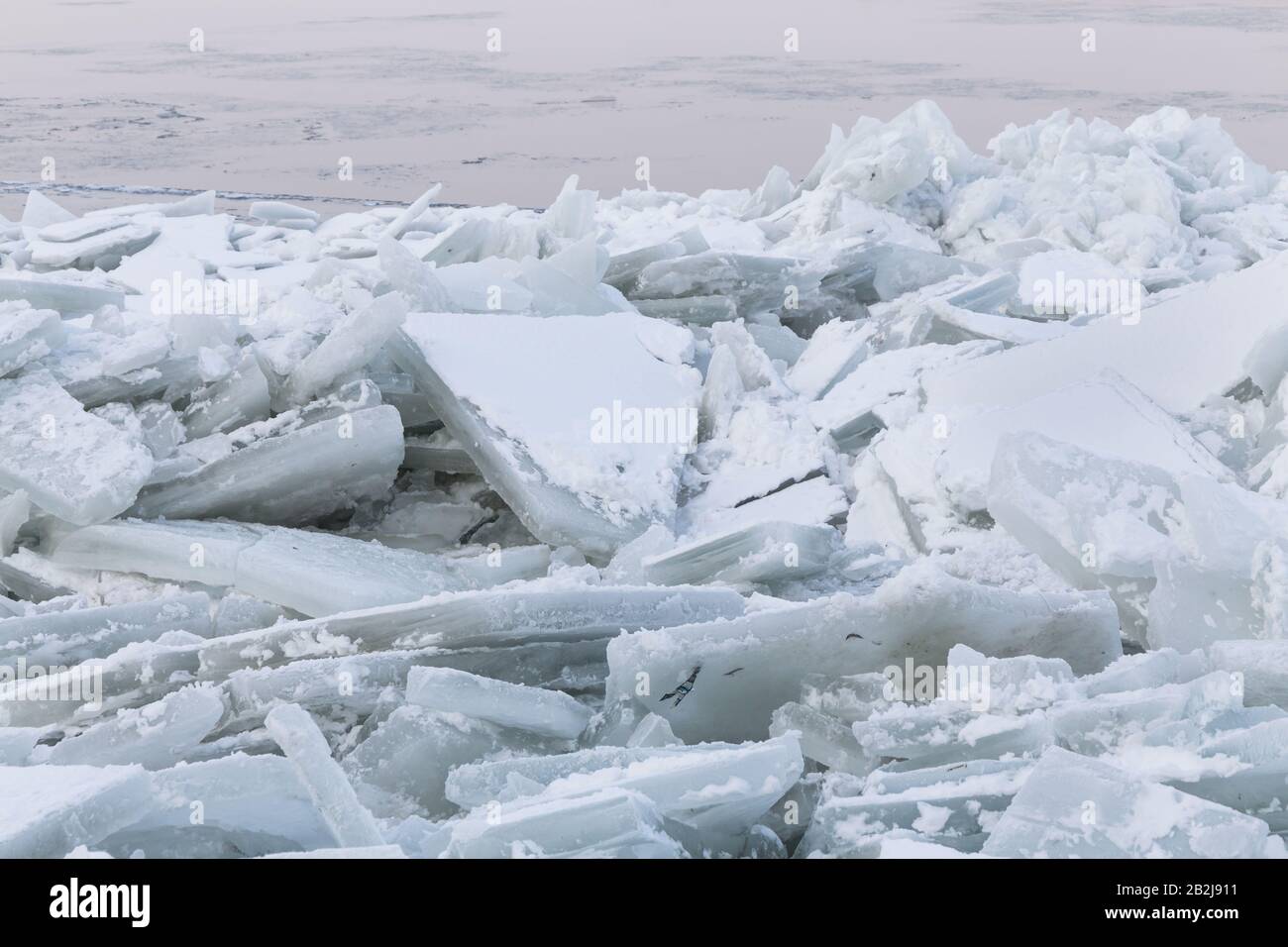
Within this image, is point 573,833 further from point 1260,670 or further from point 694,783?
point 1260,670

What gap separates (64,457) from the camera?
3.66 metres

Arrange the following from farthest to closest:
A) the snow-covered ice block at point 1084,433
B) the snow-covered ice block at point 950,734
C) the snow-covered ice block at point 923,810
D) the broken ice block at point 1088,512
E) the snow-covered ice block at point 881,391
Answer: the snow-covered ice block at point 881,391
the snow-covered ice block at point 1084,433
the broken ice block at point 1088,512
the snow-covered ice block at point 950,734
the snow-covered ice block at point 923,810

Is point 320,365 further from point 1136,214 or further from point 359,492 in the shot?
point 1136,214

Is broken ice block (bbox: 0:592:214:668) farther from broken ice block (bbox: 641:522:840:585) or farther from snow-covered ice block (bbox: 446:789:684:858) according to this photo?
snow-covered ice block (bbox: 446:789:684:858)

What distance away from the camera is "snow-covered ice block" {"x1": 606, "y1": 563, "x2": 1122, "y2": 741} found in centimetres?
232

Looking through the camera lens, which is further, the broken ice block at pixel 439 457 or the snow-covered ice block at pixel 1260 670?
the broken ice block at pixel 439 457

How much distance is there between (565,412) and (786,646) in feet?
6.49

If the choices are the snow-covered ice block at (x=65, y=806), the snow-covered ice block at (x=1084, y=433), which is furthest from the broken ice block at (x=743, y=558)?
the snow-covered ice block at (x=65, y=806)

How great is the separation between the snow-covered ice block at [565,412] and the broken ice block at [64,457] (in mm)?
1005

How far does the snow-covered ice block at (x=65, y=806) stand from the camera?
68.3 inches

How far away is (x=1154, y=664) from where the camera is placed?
2322mm

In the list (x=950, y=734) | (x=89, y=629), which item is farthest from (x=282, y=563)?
(x=950, y=734)

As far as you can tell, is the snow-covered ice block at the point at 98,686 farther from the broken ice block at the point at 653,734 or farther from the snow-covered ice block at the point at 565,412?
the snow-covered ice block at the point at 565,412
